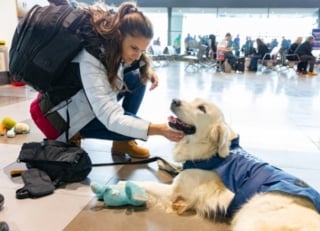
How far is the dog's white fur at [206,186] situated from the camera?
1362mm

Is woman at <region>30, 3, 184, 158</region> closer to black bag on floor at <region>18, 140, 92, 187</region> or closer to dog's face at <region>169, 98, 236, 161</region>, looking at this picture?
dog's face at <region>169, 98, 236, 161</region>

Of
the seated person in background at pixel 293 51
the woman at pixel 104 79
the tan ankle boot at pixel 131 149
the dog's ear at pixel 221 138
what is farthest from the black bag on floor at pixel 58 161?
the seated person in background at pixel 293 51

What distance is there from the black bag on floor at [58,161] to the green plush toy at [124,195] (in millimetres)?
260

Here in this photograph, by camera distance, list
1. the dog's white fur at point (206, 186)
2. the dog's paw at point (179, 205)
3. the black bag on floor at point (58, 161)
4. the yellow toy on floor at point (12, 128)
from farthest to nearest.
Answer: the yellow toy on floor at point (12, 128) → the black bag on floor at point (58, 161) → the dog's paw at point (179, 205) → the dog's white fur at point (206, 186)

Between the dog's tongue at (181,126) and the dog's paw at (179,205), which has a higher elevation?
the dog's tongue at (181,126)

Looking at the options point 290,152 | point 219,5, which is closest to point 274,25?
point 219,5

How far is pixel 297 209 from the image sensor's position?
1.29 meters

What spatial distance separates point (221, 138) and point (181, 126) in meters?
0.25

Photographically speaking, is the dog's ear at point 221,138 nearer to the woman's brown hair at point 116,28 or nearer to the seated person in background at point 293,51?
the woman's brown hair at point 116,28

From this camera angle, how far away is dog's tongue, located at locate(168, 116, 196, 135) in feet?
5.83

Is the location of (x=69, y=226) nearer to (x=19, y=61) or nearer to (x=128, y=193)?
(x=128, y=193)

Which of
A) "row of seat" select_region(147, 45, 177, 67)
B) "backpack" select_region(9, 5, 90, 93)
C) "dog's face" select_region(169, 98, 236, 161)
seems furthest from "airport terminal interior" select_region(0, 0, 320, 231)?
"row of seat" select_region(147, 45, 177, 67)

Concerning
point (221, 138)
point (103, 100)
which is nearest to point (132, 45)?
point (103, 100)

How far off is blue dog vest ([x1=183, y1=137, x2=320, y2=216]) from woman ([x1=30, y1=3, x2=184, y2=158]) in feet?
0.95
